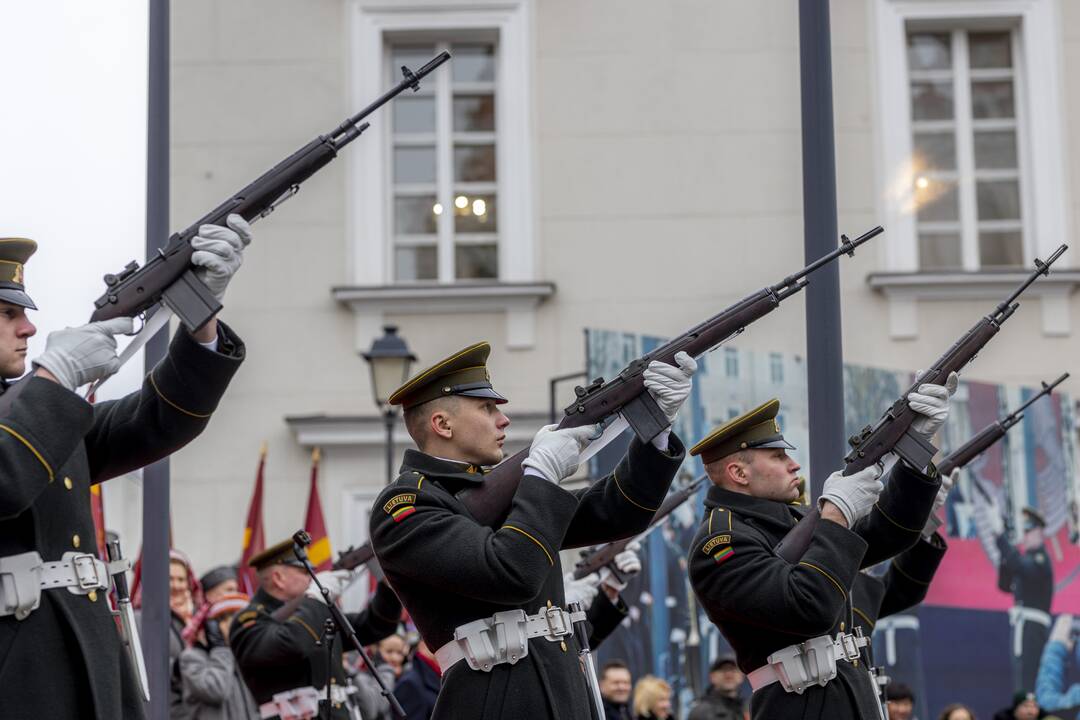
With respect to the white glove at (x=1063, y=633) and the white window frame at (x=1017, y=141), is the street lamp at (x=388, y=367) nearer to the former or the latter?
the white window frame at (x=1017, y=141)

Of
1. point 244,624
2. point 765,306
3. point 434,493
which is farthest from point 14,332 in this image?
point 244,624

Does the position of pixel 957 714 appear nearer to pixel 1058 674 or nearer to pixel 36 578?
pixel 1058 674

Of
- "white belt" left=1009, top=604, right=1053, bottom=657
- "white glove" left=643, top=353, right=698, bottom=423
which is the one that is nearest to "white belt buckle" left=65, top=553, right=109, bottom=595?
"white glove" left=643, top=353, right=698, bottom=423

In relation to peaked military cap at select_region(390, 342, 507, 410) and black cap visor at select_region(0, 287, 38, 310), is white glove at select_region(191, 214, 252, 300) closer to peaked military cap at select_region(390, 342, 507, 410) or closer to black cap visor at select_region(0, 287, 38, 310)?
black cap visor at select_region(0, 287, 38, 310)

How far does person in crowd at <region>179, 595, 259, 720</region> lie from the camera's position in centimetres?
959

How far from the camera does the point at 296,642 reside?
356 inches

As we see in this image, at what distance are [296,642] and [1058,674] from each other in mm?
7194

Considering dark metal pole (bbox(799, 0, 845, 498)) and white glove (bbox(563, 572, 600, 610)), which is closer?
dark metal pole (bbox(799, 0, 845, 498))

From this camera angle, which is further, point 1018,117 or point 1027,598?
point 1018,117

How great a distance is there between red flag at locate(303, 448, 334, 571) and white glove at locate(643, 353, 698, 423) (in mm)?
7505

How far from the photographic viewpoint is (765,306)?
605cm

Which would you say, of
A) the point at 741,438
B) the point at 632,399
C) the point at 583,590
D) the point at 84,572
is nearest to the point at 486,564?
the point at 632,399

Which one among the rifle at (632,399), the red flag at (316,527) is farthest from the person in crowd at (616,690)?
the rifle at (632,399)

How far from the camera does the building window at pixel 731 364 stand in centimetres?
1430
